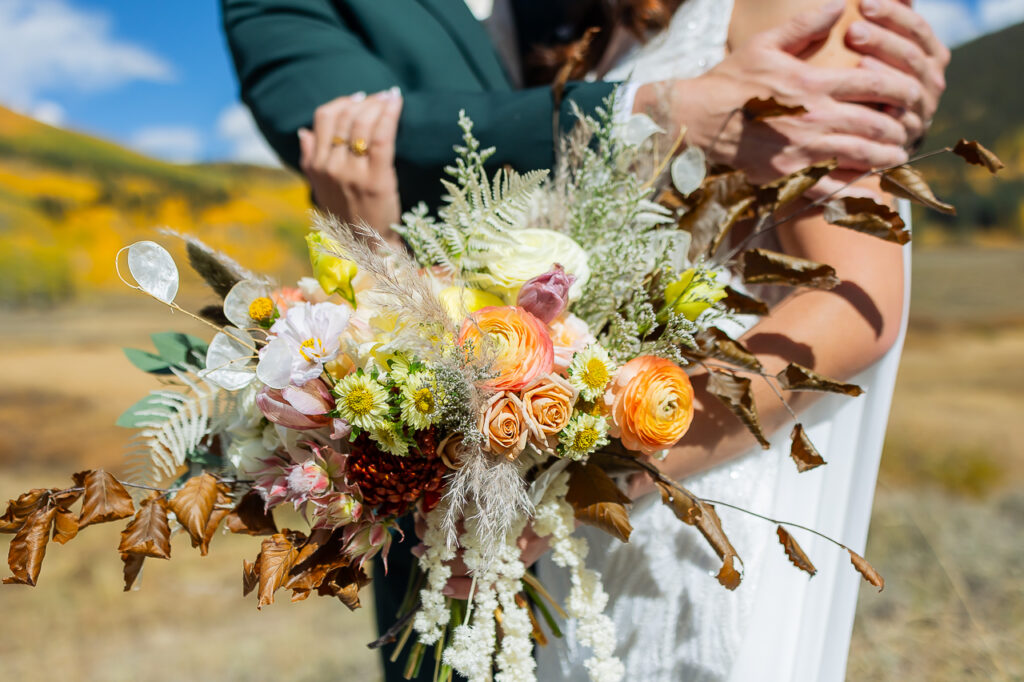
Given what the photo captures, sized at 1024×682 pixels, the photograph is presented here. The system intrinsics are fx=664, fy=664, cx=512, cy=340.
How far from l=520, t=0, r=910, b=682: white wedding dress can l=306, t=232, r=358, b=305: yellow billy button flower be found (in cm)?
52

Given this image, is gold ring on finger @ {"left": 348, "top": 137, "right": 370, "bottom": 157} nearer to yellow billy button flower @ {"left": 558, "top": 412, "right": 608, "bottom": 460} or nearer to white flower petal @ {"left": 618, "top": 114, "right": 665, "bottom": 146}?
white flower petal @ {"left": 618, "top": 114, "right": 665, "bottom": 146}

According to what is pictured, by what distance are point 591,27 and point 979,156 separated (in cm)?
80

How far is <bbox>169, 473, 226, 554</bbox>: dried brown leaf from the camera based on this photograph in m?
0.72

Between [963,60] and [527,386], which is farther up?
[527,386]

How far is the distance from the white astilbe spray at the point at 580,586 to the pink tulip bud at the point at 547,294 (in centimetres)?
21

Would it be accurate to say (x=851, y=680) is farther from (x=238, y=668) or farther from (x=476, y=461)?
(x=476, y=461)

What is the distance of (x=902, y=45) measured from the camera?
37.9 inches

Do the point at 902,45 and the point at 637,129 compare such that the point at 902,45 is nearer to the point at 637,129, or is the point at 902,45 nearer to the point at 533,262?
the point at 637,129

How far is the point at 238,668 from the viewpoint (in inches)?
125

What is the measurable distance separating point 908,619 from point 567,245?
3.47 meters

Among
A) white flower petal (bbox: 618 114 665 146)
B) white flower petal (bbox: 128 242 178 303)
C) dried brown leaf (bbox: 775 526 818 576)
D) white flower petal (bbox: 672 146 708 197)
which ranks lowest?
dried brown leaf (bbox: 775 526 818 576)

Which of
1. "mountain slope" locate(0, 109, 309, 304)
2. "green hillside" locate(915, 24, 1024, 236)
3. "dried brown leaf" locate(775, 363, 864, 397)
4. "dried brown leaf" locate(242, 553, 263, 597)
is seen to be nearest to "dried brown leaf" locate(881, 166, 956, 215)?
"dried brown leaf" locate(775, 363, 864, 397)

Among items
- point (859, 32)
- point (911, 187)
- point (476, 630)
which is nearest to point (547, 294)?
point (476, 630)

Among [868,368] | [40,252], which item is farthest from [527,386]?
[40,252]
